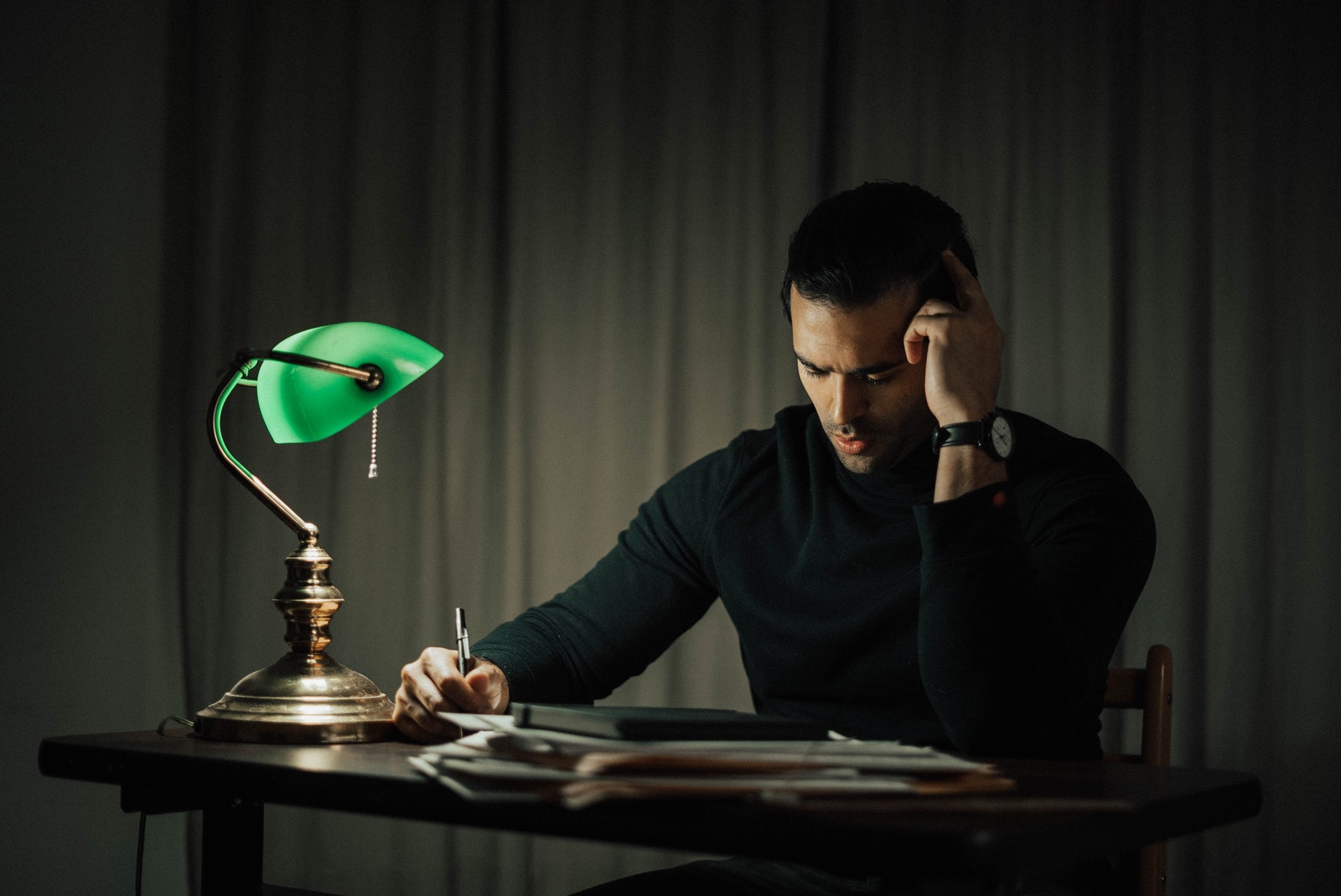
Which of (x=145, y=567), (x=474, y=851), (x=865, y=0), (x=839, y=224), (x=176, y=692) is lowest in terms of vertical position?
(x=474, y=851)

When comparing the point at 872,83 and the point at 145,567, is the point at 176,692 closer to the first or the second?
the point at 145,567

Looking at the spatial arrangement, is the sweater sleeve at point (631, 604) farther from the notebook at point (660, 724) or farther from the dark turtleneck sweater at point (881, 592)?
the notebook at point (660, 724)

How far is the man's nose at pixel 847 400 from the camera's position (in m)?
1.44

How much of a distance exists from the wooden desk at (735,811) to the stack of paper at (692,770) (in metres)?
0.01

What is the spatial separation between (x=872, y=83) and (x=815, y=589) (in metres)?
1.29

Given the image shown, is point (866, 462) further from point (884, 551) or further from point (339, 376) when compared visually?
point (339, 376)

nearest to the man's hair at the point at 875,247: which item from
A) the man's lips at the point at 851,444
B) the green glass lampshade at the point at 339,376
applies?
the man's lips at the point at 851,444

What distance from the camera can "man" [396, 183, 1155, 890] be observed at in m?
1.12

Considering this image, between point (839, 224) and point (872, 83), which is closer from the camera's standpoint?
point (839, 224)

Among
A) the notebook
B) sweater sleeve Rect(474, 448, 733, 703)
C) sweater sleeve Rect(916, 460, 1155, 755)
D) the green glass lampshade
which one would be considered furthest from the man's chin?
the notebook

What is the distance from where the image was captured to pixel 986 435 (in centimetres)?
123

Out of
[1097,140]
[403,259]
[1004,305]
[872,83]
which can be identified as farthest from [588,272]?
[1097,140]

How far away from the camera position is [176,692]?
2.62 metres

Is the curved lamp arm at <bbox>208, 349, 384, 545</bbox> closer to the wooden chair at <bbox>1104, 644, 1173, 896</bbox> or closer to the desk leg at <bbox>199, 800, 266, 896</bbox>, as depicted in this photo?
the desk leg at <bbox>199, 800, 266, 896</bbox>
